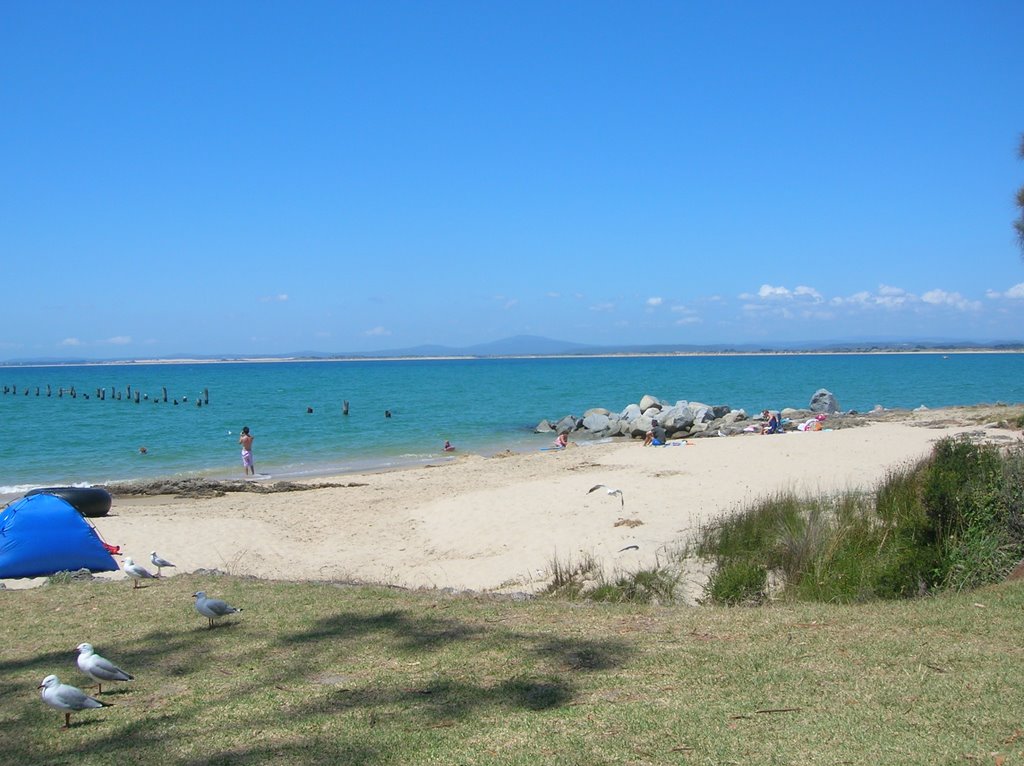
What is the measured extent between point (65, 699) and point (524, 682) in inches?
115

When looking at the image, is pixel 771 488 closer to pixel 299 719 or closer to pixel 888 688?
pixel 888 688

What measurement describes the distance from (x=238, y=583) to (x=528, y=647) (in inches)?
161

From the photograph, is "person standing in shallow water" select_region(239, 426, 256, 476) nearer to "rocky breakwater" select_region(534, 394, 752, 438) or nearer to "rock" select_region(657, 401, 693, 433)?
"rocky breakwater" select_region(534, 394, 752, 438)

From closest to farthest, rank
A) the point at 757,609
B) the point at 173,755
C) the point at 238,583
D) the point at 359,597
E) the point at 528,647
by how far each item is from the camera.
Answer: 1. the point at 173,755
2. the point at 528,647
3. the point at 757,609
4. the point at 359,597
5. the point at 238,583

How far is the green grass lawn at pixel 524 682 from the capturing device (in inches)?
186

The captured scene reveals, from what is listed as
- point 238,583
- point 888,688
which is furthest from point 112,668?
point 888,688

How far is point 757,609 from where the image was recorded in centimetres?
785

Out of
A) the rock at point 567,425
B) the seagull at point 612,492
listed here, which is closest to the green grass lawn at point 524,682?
the seagull at point 612,492

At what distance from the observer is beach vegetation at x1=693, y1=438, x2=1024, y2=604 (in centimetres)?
849

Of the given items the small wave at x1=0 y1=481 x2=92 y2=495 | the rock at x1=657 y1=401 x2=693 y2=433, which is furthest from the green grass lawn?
the rock at x1=657 y1=401 x2=693 y2=433

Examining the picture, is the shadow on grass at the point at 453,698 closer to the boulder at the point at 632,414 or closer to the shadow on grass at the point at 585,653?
the shadow on grass at the point at 585,653

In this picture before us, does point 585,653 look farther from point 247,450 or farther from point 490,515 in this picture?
point 247,450

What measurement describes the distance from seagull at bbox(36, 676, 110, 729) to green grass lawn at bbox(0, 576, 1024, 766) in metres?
0.11

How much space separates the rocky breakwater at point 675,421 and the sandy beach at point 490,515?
10883 millimetres
